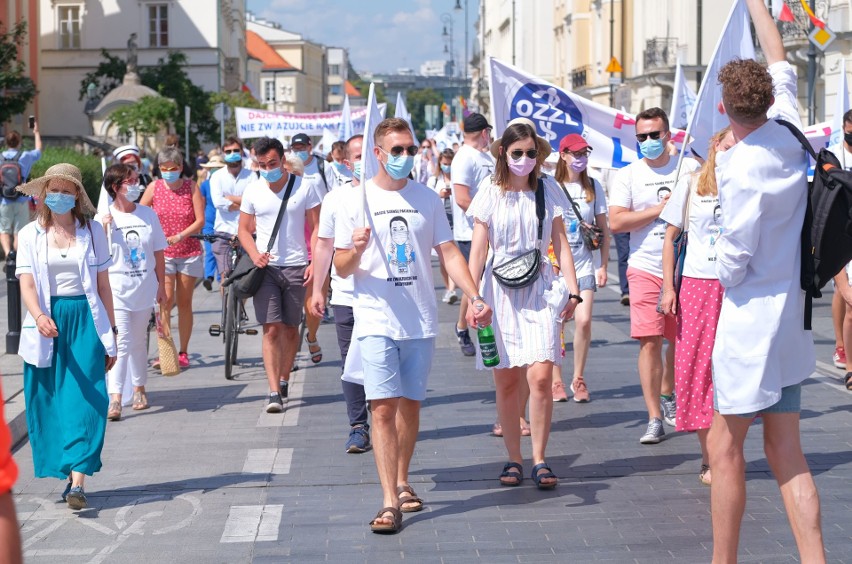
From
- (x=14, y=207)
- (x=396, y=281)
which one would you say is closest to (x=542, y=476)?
(x=396, y=281)

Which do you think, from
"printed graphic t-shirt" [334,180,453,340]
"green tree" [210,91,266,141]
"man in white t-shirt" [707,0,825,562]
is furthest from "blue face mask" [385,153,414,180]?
"green tree" [210,91,266,141]

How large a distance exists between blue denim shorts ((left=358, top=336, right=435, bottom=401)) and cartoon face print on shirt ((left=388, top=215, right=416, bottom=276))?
35 cm

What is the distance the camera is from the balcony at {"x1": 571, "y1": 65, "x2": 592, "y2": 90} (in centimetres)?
7138

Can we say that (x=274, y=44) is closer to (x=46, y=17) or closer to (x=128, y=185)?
(x=46, y=17)

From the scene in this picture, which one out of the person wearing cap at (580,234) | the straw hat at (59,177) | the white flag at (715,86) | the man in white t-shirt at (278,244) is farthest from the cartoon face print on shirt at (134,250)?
the white flag at (715,86)

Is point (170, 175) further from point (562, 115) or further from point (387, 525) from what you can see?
point (387, 525)

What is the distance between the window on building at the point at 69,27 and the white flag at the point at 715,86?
220ft

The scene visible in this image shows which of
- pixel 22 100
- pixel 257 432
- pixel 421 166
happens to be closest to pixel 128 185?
pixel 257 432

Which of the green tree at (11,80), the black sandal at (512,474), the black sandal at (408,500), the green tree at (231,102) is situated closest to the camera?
the black sandal at (408,500)

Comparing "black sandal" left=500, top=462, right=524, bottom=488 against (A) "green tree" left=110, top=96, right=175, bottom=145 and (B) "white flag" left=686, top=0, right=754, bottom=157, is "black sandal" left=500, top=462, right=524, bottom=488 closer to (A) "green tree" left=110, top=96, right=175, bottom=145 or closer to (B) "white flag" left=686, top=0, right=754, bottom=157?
(B) "white flag" left=686, top=0, right=754, bottom=157

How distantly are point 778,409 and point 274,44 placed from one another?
15713cm

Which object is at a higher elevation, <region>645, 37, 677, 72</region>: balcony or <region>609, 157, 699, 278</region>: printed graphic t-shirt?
<region>645, 37, 677, 72</region>: balcony

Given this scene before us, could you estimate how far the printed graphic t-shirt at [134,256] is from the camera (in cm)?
1009

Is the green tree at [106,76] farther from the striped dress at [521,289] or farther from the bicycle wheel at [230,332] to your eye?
the striped dress at [521,289]
